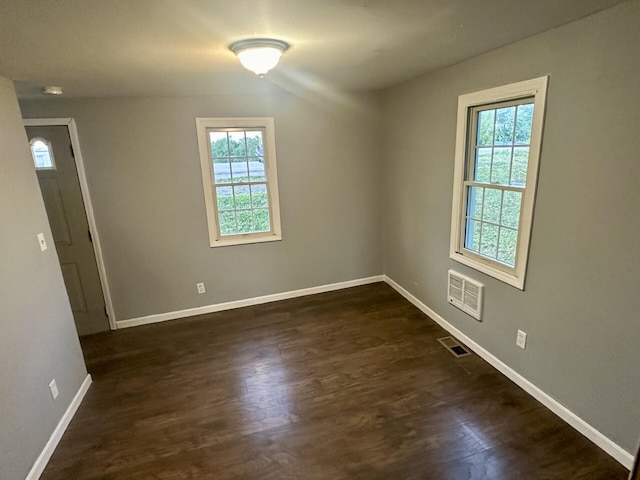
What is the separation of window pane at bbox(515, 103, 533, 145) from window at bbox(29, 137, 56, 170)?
4026 millimetres

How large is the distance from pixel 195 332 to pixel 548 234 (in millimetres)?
3277

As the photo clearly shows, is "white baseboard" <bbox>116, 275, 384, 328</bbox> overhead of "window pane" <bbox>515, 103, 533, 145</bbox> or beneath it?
beneath

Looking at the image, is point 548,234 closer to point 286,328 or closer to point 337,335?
point 337,335

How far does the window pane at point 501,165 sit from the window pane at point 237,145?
2509mm

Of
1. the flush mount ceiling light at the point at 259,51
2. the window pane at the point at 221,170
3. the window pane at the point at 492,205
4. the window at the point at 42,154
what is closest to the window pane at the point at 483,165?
the window pane at the point at 492,205

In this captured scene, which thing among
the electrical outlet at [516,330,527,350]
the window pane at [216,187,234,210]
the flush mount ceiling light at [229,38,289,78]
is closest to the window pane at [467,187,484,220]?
the electrical outlet at [516,330,527,350]

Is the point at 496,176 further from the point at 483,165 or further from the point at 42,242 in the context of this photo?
the point at 42,242

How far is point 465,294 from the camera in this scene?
3045 millimetres

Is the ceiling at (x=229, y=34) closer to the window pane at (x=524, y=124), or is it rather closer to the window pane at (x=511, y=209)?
the window pane at (x=524, y=124)

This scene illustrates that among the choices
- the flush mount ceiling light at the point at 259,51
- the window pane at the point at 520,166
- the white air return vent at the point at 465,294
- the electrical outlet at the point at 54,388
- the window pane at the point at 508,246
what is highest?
the flush mount ceiling light at the point at 259,51

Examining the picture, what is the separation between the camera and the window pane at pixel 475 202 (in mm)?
2865

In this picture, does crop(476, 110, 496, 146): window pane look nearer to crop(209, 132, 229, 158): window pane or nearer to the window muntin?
the window muntin

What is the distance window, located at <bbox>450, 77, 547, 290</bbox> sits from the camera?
229 centimetres

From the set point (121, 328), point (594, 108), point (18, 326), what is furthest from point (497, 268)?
point (121, 328)
